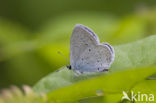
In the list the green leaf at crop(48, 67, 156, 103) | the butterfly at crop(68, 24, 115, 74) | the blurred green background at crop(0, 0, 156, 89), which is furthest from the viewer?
the blurred green background at crop(0, 0, 156, 89)

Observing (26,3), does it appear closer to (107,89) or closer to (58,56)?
(58,56)

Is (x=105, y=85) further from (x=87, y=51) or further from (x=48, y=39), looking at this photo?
(x=48, y=39)

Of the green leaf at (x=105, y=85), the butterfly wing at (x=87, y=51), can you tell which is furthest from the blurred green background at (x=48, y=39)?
the green leaf at (x=105, y=85)

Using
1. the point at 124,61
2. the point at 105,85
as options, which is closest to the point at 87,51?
the point at 124,61

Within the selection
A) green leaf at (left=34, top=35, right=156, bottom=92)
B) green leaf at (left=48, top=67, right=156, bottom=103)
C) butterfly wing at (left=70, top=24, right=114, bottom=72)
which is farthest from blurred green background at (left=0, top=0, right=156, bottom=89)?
green leaf at (left=48, top=67, right=156, bottom=103)

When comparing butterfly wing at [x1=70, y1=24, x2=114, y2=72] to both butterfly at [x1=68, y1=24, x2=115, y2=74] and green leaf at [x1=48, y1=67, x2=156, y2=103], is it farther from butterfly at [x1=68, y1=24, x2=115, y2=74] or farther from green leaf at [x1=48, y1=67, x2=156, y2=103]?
green leaf at [x1=48, y1=67, x2=156, y2=103]

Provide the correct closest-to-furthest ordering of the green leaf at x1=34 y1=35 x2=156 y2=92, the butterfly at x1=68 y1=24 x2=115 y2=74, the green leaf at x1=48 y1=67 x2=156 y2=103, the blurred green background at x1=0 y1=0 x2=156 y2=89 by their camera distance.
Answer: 1. the green leaf at x1=48 y1=67 x2=156 y2=103
2. the green leaf at x1=34 y1=35 x2=156 y2=92
3. the butterfly at x1=68 y1=24 x2=115 y2=74
4. the blurred green background at x1=0 y1=0 x2=156 y2=89

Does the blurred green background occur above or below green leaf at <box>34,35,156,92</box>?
above

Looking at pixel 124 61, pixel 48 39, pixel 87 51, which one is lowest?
pixel 124 61
